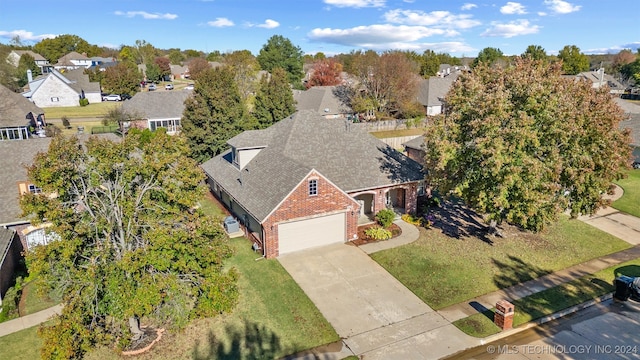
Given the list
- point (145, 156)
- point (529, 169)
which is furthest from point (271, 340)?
point (529, 169)

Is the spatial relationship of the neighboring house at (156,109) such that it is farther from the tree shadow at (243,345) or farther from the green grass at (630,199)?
the green grass at (630,199)

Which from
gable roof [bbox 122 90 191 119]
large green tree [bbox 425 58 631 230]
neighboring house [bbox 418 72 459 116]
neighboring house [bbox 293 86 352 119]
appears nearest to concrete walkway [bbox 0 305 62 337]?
large green tree [bbox 425 58 631 230]

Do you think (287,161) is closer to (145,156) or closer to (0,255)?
(145,156)

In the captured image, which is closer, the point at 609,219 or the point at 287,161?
the point at 287,161

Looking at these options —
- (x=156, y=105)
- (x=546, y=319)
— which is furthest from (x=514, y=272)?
(x=156, y=105)

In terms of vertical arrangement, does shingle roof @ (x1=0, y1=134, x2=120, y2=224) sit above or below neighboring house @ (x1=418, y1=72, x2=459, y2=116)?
below

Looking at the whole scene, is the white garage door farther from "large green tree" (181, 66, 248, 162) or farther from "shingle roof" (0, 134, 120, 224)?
"large green tree" (181, 66, 248, 162)

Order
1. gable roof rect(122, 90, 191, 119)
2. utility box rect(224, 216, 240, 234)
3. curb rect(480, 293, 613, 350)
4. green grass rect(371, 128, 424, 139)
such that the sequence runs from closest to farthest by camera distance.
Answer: curb rect(480, 293, 613, 350) < utility box rect(224, 216, 240, 234) < gable roof rect(122, 90, 191, 119) < green grass rect(371, 128, 424, 139)
